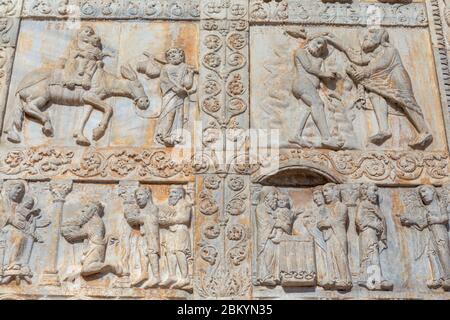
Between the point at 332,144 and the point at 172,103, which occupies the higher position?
the point at 172,103

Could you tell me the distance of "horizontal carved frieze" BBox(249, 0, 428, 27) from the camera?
30.8 ft

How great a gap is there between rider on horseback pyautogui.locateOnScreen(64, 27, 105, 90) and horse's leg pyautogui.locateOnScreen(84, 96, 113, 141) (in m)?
0.20

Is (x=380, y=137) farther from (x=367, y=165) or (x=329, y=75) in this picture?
(x=329, y=75)

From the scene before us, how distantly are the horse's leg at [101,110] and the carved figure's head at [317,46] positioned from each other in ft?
9.59

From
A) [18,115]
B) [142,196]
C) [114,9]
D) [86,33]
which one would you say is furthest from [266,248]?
[114,9]

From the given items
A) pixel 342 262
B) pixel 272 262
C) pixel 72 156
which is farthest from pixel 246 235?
pixel 72 156

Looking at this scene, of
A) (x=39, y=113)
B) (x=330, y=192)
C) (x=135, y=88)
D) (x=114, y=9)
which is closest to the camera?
(x=330, y=192)

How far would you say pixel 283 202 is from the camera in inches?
318

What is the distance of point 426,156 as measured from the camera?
8.41 meters

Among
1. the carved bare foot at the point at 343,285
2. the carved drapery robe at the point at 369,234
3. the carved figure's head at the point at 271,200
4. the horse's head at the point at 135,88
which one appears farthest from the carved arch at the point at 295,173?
the horse's head at the point at 135,88

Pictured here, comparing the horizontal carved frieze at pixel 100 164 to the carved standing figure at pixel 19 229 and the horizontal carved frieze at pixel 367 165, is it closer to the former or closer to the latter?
the carved standing figure at pixel 19 229

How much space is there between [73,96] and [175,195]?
2.03 meters

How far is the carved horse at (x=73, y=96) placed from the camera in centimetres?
851

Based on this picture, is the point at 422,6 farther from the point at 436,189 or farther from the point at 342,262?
the point at 342,262
